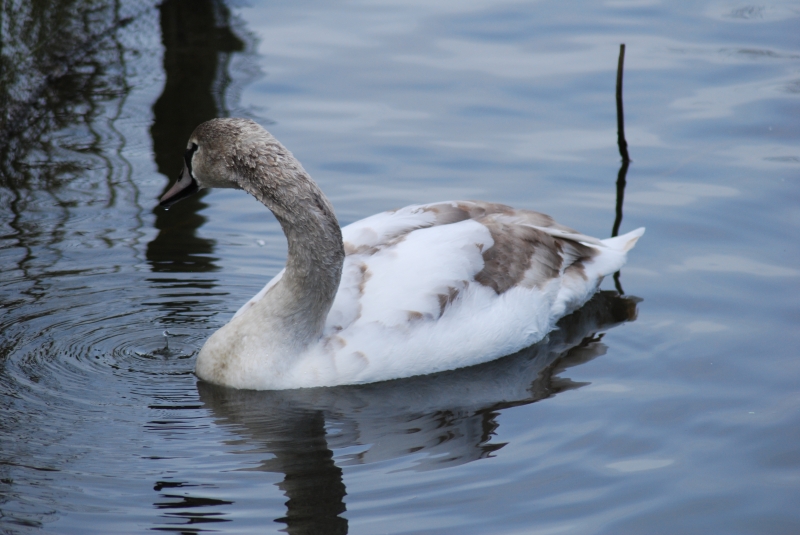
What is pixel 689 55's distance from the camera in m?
11.8

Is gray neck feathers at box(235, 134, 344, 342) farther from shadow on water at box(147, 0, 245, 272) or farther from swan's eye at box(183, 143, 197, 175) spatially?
shadow on water at box(147, 0, 245, 272)

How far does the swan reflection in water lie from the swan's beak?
44.3 inches

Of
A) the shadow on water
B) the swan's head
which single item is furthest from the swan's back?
the shadow on water

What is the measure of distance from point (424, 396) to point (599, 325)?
1632 millimetres

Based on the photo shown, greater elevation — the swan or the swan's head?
the swan's head

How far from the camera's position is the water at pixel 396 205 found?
215 inches

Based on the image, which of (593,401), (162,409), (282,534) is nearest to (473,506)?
(282,534)

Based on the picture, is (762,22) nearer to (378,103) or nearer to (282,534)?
(378,103)

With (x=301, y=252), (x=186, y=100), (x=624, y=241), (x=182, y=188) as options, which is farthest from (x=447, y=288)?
(x=186, y=100)

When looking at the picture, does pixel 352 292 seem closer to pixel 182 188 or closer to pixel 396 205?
pixel 182 188

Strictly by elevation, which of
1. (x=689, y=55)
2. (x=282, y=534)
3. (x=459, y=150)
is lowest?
(x=282, y=534)

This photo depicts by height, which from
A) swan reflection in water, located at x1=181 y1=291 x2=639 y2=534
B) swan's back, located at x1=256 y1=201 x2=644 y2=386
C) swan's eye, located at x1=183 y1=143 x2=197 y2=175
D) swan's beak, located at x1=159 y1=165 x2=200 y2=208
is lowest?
swan reflection in water, located at x1=181 y1=291 x2=639 y2=534

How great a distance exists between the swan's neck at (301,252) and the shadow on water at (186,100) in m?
1.73

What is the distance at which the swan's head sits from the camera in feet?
20.5
